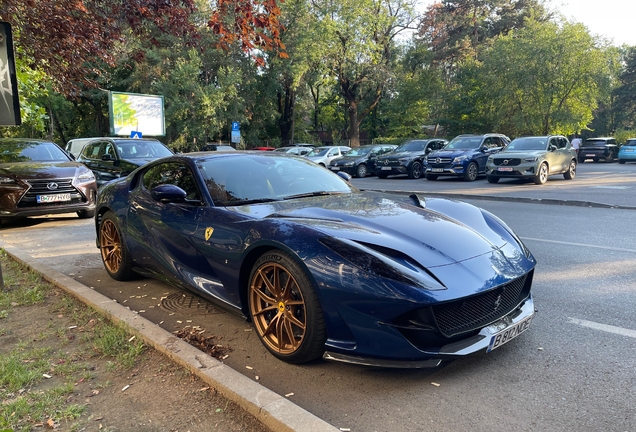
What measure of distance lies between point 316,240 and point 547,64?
3024 centimetres

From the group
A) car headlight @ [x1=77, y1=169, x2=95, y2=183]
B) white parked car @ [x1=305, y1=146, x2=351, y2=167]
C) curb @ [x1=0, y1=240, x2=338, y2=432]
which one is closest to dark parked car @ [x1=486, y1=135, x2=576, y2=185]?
white parked car @ [x1=305, y1=146, x2=351, y2=167]

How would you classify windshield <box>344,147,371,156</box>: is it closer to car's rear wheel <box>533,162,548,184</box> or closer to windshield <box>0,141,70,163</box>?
car's rear wheel <box>533,162,548,184</box>

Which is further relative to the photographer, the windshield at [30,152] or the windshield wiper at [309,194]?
the windshield at [30,152]

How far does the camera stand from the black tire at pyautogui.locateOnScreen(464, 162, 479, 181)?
17922mm

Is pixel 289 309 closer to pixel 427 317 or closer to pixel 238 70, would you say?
pixel 427 317

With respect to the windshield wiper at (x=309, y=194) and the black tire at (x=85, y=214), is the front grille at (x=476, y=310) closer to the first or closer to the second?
the windshield wiper at (x=309, y=194)

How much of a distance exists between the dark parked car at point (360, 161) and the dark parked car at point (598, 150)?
15.4m

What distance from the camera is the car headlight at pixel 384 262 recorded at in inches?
106

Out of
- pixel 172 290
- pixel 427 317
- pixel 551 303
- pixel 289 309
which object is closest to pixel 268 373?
pixel 289 309

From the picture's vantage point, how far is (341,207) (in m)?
3.68

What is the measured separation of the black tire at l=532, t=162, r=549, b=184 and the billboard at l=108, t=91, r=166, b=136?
19791 mm

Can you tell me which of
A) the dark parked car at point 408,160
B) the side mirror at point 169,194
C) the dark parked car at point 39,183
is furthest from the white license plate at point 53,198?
the dark parked car at point 408,160

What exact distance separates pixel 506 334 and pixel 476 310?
289 millimetres

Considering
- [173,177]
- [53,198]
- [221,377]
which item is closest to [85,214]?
[53,198]
